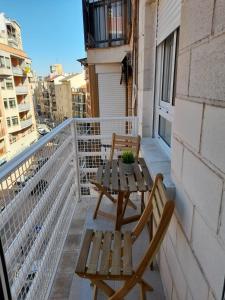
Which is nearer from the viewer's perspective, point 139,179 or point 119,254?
point 119,254

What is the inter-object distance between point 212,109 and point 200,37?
33 cm

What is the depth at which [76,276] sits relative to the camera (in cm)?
177

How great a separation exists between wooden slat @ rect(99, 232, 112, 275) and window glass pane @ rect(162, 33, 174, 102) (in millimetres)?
1441

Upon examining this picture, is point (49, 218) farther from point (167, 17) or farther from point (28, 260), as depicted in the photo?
point (167, 17)

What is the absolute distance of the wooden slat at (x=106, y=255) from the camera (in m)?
1.18

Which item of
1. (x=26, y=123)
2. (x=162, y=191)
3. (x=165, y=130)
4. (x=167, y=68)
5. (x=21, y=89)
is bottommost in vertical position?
(x=26, y=123)

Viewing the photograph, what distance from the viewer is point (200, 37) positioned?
864 millimetres

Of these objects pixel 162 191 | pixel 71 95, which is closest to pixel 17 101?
pixel 71 95

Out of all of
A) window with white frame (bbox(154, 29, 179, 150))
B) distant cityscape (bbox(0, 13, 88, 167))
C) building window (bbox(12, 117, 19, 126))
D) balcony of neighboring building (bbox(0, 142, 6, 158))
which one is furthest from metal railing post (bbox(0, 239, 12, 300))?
building window (bbox(12, 117, 19, 126))

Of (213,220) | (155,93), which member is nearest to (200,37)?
(213,220)

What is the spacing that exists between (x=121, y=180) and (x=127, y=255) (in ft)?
2.31

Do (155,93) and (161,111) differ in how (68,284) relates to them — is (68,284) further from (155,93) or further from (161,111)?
(155,93)

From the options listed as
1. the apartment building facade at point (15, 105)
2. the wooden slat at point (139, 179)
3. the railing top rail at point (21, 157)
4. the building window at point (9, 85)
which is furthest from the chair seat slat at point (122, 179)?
the building window at point (9, 85)

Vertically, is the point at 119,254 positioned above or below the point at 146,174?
below
